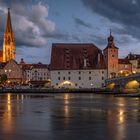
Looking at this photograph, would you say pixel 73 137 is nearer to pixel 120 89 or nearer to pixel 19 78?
pixel 120 89

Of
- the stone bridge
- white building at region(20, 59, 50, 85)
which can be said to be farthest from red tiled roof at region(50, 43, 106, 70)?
white building at region(20, 59, 50, 85)

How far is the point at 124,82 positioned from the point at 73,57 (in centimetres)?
3094

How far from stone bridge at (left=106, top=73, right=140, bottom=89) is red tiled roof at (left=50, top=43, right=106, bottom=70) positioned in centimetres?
1107

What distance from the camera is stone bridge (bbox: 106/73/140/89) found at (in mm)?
103188

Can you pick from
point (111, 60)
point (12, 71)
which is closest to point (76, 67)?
point (111, 60)

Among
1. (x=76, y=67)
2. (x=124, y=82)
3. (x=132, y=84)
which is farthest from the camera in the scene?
(x=76, y=67)

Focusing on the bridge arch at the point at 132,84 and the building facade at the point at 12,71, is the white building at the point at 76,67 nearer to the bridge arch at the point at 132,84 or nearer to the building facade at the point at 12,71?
the bridge arch at the point at 132,84

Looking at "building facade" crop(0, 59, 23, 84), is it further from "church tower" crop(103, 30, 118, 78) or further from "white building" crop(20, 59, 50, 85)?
"church tower" crop(103, 30, 118, 78)

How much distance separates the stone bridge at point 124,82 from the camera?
10319 centimetres

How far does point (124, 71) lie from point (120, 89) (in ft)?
107

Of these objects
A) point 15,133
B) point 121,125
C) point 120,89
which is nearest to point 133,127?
point 121,125

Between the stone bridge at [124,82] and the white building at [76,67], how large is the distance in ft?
28.2

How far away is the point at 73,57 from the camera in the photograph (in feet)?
452

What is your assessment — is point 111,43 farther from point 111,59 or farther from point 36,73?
point 36,73
